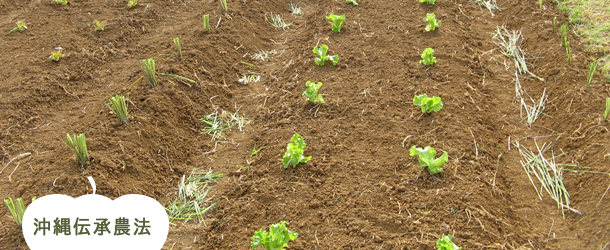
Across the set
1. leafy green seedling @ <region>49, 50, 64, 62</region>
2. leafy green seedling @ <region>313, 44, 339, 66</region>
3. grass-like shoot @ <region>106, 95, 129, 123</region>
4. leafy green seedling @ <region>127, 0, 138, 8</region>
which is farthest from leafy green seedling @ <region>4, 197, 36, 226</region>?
leafy green seedling @ <region>127, 0, 138, 8</region>

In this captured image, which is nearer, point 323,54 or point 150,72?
point 150,72

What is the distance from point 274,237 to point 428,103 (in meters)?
1.68

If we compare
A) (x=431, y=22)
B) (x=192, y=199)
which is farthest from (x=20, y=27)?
(x=431, y=22)

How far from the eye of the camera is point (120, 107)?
378 cm

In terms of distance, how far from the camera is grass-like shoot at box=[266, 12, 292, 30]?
5.70 meters

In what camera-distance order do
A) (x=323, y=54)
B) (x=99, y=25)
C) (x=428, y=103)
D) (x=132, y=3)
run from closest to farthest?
(x=428, y=103)
(x=323, y=54)
(x=99, y=25)
(x=132, y=3)

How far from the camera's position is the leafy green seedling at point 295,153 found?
340 centimetres

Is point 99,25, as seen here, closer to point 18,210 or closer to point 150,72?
point 150,72

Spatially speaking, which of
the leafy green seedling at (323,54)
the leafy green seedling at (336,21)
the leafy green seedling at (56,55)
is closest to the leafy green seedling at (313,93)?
the leafy green seedling at (323,54)

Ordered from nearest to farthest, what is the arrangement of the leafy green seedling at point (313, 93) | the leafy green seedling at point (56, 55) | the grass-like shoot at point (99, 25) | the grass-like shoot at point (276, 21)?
the leafy green seedling at point (313, 93)
the leafy green seedling at point (56, 55)
the grass-like shoot at point (99, 25)
the grass-like shoot at point (276, 21)

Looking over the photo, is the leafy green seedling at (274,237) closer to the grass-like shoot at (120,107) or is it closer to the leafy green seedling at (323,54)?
the grass-like shoot at (120,107)

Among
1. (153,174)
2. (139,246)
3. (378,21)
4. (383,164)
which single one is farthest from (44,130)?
(378,21)

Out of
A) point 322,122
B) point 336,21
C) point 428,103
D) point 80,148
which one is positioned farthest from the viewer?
point 336,21

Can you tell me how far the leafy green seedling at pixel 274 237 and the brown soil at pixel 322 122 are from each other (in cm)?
20
